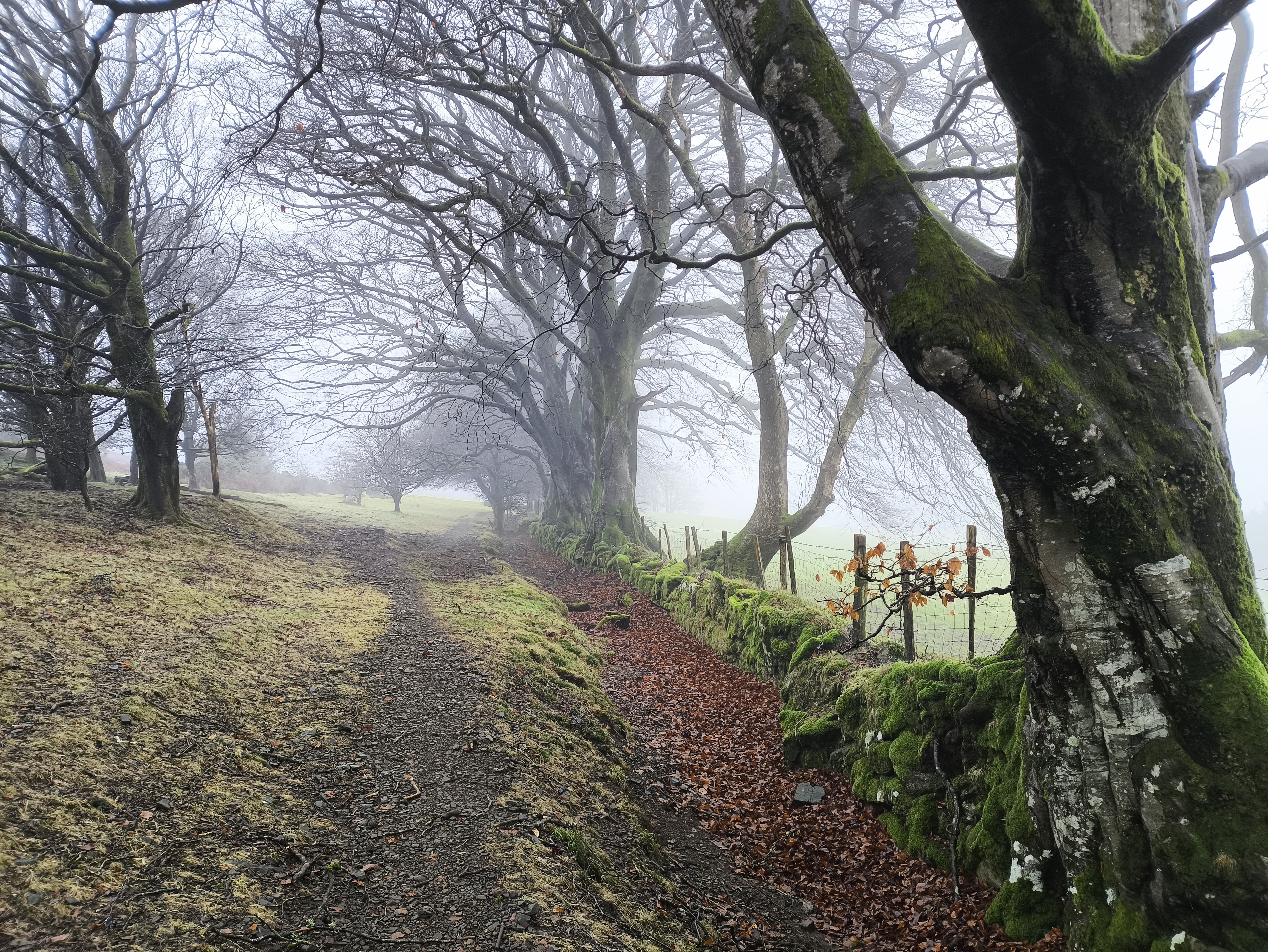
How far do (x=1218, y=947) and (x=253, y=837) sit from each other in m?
4.27

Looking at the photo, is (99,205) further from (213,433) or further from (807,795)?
(807,795)

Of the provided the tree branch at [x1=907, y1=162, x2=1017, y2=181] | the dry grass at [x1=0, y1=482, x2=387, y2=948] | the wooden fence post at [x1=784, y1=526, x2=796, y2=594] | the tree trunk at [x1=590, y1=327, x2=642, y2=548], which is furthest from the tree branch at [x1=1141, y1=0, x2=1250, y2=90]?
the tree trunk at [x1=590, y1=327, x2=642, y2=548]

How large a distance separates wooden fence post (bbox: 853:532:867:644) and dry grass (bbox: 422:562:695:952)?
2556mm

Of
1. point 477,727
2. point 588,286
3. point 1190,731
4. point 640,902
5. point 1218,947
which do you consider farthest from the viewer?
point 588,286

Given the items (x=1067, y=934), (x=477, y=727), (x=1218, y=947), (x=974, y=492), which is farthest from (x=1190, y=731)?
(x=974, y=492)

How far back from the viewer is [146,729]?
3.84m

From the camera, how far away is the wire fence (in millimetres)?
5523

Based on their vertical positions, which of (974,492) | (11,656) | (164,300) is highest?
(164,300)

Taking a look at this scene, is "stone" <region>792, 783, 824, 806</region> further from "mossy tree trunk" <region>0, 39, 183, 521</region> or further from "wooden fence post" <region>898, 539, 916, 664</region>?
"mossy tree trunk" <region>0, 39, 183, 521</region>

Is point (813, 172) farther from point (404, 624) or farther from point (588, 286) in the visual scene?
point (588, 286)

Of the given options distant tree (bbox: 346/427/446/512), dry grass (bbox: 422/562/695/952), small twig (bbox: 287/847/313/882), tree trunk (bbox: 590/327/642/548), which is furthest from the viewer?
distant tree (bbox: 346/427/446/512)

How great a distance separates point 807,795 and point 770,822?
42 cm

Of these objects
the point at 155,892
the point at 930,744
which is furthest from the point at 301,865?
the point at 930,744

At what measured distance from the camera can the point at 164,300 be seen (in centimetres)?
1502
